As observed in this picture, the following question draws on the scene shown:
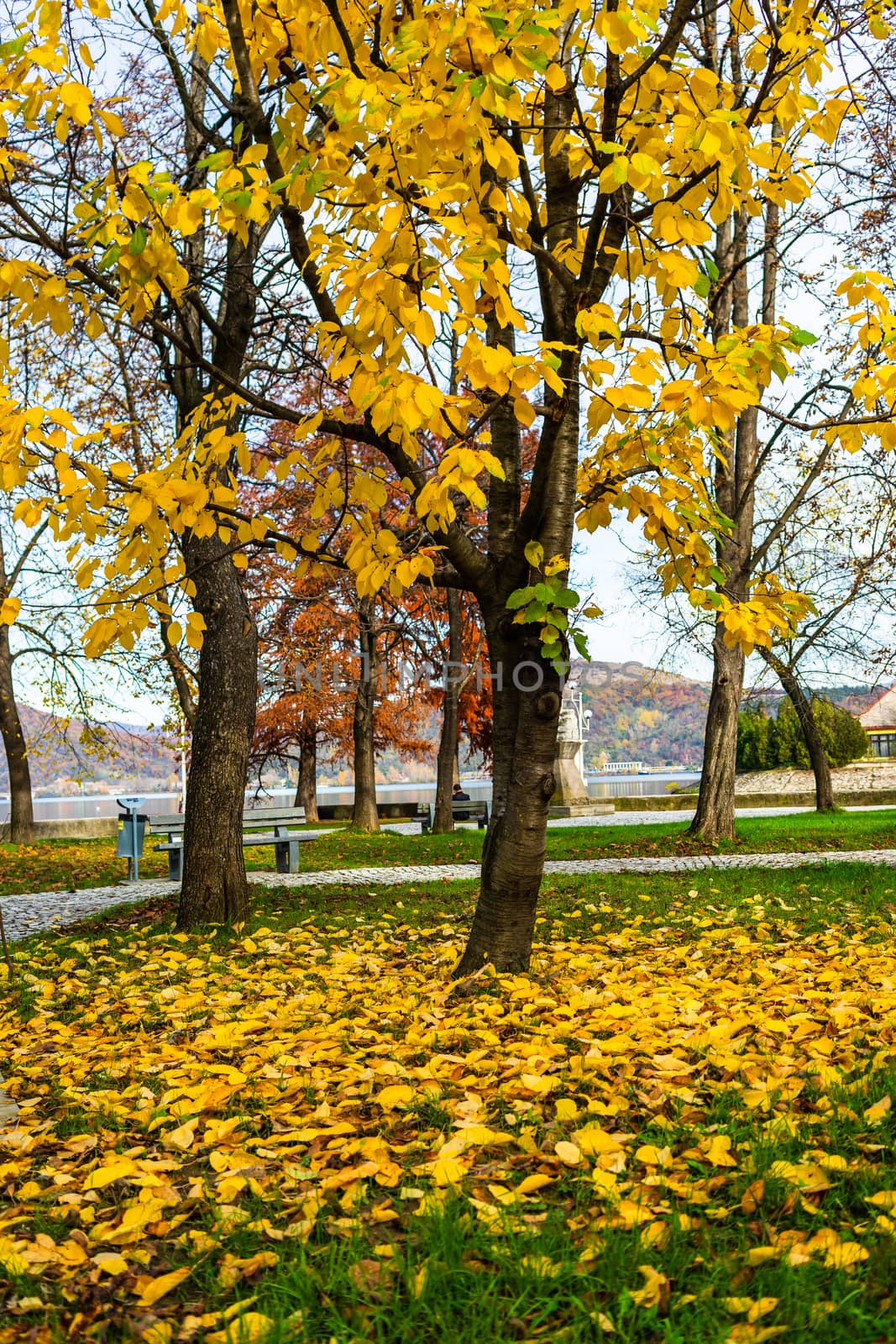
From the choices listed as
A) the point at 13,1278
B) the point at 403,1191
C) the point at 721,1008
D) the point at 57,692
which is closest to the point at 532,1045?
the point at 721,1008

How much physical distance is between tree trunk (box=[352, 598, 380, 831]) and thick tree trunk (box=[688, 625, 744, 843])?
25.5 feet

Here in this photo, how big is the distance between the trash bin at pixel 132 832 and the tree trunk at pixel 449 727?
592 cm

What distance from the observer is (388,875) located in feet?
35.4

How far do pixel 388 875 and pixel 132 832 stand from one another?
9.72 feet

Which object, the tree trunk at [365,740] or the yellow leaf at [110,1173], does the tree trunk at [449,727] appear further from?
the yellow leaf at [110,1173]

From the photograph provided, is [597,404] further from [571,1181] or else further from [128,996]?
[128,996]

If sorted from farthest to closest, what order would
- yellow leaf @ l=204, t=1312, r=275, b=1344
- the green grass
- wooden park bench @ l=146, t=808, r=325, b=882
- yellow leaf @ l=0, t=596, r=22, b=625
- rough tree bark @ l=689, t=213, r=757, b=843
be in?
rough tree bark @ l=689, t=213, r=757, b=843, wooden park bench @ l=146, t=808, r=325, b=882, the green grass, yellow leaf @ l=0, t=596, r=22, b=625, yellow leaf @ l=204, t=1312, r=275, b=1344

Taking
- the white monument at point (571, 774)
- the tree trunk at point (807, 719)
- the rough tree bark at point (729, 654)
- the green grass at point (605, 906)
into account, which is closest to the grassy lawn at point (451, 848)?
the rough tree bark at point (729, 654)

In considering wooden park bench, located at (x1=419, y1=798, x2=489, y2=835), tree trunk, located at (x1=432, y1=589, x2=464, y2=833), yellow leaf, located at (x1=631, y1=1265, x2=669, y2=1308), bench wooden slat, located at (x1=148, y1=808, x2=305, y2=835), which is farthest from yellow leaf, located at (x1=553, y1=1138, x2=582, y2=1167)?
wooden park bench, located at (x1=419, y1=798, x2=489, y2=835)

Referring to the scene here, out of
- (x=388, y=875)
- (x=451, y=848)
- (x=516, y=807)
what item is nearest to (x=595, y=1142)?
(x=516, y=807)

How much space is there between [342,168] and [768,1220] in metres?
3.43

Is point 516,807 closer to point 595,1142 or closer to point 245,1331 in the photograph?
point 595,1142

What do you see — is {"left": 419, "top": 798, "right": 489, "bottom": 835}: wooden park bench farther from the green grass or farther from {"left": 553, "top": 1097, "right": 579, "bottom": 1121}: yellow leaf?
{"left": 553, "top": 1097, "right": 579, "bottom": 1121}: yellow leaf

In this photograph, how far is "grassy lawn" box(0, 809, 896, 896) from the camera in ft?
38.8
